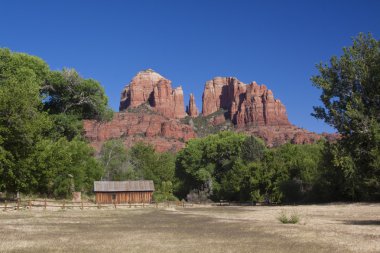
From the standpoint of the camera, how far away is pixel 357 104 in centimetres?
3284

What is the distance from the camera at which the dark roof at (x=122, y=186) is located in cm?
6192

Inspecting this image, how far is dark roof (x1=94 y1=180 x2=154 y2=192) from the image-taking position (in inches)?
2438

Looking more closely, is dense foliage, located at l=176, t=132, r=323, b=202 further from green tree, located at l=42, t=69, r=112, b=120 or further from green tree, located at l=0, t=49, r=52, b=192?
green tree, located at l=0, t=49, r=52, b=192

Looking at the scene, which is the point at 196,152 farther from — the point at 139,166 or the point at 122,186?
the point at 122,186

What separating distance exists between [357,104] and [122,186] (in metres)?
40.1

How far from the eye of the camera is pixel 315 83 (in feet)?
124

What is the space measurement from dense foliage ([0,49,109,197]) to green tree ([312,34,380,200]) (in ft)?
82.6

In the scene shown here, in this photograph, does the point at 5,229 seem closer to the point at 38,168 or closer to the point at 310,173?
the point at 38,168

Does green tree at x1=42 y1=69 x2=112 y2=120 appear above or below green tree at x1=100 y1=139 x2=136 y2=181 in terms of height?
above

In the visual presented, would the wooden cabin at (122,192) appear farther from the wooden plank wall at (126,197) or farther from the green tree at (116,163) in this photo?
the green tree at (116,163)

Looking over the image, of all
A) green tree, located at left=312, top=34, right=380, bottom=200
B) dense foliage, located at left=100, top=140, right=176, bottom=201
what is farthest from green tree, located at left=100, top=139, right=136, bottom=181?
green tree, located at left=312, top=34, right=380, bottom=200

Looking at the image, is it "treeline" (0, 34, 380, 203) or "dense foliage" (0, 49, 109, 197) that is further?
"dense foliage" (0, 49, 109, 197)

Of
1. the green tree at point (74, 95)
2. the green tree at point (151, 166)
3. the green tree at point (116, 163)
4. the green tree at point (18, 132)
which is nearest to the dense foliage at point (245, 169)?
the green tree at point (151, 166)

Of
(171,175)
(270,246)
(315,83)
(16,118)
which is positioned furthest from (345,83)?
(171,175)
